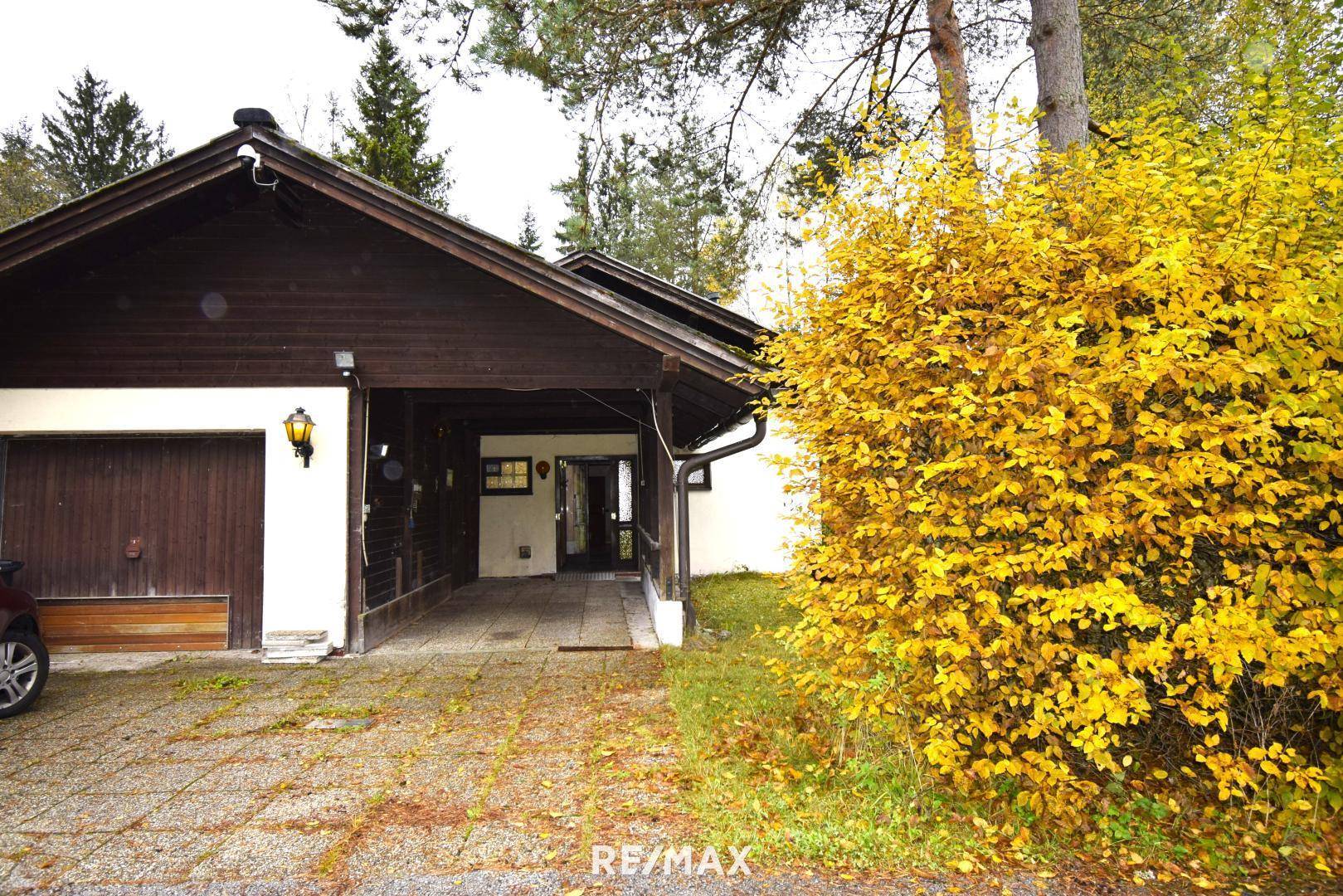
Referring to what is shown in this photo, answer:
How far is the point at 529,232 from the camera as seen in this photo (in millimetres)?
38500

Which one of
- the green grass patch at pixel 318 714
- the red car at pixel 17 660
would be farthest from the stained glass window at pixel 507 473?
the red car at pixel 17 660

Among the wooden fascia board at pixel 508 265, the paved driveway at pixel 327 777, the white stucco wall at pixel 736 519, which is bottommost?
the paved driveway at pixel 327 777

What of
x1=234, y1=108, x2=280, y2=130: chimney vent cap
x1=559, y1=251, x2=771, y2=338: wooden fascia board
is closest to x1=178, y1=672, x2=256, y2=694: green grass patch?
x1=234, y1=108, x2=280, y2=130: chimney vent cap

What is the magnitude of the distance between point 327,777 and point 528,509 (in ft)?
30.4

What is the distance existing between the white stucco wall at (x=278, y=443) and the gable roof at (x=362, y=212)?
133 centimetres

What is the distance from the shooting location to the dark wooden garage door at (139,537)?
684 cm

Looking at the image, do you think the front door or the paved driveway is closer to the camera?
the paved driveway

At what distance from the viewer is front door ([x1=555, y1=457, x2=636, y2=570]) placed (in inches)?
527

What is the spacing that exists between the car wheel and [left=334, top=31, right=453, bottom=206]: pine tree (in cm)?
2147

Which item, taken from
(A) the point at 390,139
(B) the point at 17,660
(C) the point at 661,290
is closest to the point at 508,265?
(C) the point at 661,290

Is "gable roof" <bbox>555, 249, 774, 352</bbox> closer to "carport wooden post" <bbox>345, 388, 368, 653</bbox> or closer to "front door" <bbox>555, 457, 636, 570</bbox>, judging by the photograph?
"carport wooden post" <bbox>345, 388, 368, 653</bbox>

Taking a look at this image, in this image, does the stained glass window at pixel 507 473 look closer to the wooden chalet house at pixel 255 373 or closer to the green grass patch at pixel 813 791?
the wooden chalet house at pixel 255 373

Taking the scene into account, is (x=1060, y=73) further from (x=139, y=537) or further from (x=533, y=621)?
(x=139, y=537)

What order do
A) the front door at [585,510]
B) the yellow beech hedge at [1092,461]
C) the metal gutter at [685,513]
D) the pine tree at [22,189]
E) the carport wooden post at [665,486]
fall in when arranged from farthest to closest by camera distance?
the pine tree at [22,189] → the front door at [585,510] → the metal gutter at [685,513] → the carport wooden post at [665,486] → the yellow beech hedge at [1092,461]
